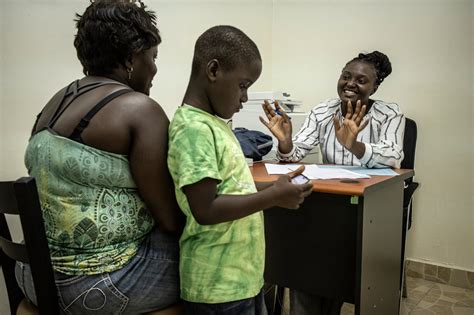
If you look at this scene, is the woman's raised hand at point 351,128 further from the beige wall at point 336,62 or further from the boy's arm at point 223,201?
the beige wall at point 336,62

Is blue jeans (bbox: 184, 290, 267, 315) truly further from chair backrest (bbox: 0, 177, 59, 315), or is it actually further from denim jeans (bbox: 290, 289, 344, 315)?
denim jeans (bbox: 290, 289, 344, 315)

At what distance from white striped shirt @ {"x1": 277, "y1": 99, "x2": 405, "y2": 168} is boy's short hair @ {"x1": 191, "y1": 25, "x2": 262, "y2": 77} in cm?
99

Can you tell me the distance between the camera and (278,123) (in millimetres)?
1832

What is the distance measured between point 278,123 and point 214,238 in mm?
1056

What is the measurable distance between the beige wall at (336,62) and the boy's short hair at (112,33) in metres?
1.46

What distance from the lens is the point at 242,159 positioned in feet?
2.98

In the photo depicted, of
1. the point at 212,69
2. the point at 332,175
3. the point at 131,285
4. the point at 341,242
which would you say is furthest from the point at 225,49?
the point at 341,242

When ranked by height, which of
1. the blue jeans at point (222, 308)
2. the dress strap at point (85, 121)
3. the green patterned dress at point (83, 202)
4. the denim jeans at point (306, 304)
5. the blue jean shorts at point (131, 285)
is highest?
the dress strap at point (85, 121)

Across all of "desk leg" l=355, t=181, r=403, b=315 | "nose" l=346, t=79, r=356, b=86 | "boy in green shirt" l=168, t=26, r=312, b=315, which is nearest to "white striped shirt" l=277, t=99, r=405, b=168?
"nose" l=346, t=79, r=356, b=86

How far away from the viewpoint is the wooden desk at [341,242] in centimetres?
127

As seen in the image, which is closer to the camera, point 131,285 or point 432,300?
point 131,285

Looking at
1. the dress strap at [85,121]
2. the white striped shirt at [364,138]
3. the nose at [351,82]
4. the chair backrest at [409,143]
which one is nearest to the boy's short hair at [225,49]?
the dress strap at [85,121]

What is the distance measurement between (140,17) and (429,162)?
2151mm

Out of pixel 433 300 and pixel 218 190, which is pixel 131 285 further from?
pixel 433 300
